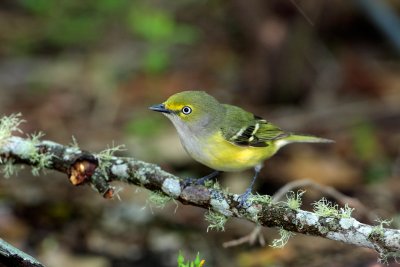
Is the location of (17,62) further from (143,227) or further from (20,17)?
(143,227)

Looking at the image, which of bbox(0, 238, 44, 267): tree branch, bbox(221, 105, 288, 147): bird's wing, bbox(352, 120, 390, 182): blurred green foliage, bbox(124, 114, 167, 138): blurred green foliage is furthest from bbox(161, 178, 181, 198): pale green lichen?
bbox(352, 120, 390, 182): blurred green foliage

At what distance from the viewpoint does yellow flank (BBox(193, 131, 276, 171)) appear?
→ 447 cm

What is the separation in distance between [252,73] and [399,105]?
76.5 inches

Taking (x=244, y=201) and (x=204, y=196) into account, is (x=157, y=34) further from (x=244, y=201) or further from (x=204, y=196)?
(x=244, y=201)

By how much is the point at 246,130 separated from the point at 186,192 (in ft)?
3.53

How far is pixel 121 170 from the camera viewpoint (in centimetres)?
416

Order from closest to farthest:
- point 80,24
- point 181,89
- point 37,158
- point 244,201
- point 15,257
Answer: point 15,257
point 244,201
point 37,158
point 181,89
point 80,24

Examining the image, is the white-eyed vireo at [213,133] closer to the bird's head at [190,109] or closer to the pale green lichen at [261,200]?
the bird's head at [190,109]

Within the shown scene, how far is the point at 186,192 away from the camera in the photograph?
3.97 m

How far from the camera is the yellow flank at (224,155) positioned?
4.47m

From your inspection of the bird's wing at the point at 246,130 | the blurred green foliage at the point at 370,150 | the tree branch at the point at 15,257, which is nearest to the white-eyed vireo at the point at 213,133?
the bird's wing at the point at 246,130

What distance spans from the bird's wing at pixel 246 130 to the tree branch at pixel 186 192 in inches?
31.4

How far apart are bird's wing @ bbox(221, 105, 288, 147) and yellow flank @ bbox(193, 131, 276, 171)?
0.19ft

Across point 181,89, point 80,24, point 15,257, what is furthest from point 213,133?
point 80,24
